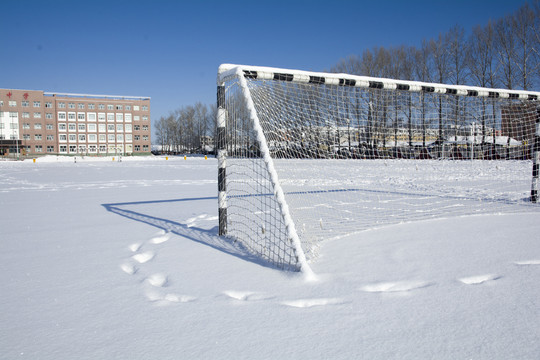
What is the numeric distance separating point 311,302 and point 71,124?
72391mm

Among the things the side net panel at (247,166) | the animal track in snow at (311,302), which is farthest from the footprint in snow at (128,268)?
the animal track in snow at (311,302)

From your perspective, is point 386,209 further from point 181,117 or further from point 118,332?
point 181,117

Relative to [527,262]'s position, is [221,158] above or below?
above

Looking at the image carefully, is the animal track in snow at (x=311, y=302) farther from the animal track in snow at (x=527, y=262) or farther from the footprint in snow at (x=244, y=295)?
the animal track in snow at (x=527, y=262)

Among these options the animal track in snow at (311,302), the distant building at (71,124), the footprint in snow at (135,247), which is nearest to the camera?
the animal track in snow at (311,302)

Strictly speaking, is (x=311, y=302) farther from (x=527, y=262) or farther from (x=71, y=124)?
(x=71, y=124)

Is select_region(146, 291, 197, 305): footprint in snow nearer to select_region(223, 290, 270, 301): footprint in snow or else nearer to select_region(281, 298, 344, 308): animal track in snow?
select_region(223, 290, 270, 301): footprint in snow

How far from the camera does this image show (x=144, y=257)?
3.01m

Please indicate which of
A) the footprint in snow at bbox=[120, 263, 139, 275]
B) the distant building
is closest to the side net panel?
the footprint in snow at bbox=[120, 263, 139, 275]

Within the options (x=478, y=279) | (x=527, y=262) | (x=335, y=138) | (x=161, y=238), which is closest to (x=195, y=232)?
(x=161, y=238)

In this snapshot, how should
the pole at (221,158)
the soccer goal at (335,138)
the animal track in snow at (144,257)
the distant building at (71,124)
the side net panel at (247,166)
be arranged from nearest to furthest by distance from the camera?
the animal track in snow at (144,257) < the side net panel at (247,166) < the soccer goal at (335,138) < the pole at (221,158) < the distant building at (71,124)

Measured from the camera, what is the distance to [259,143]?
2.73 meters

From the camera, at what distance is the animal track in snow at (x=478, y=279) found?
91.0 inches

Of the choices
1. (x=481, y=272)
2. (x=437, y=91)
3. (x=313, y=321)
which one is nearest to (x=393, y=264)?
(x=481, y=272)
